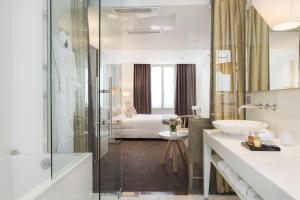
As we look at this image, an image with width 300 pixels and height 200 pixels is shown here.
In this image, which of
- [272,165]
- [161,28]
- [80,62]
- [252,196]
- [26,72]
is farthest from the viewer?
[161,28]

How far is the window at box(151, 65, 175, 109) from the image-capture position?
314 inches

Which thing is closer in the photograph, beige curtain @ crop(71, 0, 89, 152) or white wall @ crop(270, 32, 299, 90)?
white wall @ crop(270, 32, 299, 90)

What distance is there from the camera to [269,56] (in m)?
1.92

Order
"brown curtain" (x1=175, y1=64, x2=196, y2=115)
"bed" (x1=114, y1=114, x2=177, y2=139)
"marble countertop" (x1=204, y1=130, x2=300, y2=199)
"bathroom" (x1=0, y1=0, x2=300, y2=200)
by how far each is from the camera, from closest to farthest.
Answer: "marble countertop" (x1=204, y1=130, x2=300, y2=199), "bathroom" (x1=0, y1=0, x2=300, y2=200), "bed" (x1=114, y1=114, x2=177, y2=139), "brown curtain" (x1=175, y1=64, x2=196, y2=115)

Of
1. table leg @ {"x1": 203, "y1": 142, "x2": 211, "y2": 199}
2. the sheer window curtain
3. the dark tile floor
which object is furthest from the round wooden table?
the sheer window curtain

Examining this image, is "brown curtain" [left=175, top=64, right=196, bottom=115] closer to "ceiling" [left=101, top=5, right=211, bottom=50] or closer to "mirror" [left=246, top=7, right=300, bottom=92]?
"ceiling" [left=101, top=5, right=211, bottom=50]

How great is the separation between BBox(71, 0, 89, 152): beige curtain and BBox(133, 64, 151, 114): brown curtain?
5.45 m

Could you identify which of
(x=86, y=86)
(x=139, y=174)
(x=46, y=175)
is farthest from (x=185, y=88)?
(x=46, y=175)

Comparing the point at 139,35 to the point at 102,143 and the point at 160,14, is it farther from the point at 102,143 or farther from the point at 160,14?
the point at 102,143

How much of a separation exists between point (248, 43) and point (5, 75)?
2654mm

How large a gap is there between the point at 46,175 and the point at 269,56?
2.45 metres

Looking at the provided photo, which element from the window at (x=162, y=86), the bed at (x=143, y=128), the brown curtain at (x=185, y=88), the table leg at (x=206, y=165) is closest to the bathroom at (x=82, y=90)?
the table leg at (x=206, y=165)

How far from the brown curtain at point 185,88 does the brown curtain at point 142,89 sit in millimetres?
1128

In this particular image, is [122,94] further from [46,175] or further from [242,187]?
[242,187]
